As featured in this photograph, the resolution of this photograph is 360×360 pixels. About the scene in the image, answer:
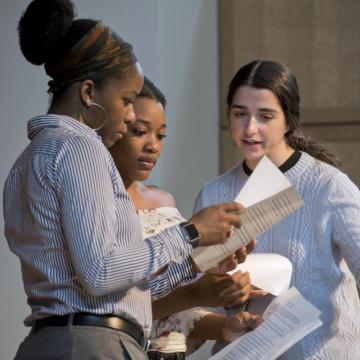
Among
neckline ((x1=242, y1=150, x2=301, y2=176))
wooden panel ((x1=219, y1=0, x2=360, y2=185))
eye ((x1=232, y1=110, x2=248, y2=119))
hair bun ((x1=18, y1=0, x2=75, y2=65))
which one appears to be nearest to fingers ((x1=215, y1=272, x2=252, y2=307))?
neckline ((x1=242, y1=150, x2=301, y2=176))

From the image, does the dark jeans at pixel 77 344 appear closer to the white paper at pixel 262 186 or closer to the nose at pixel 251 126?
the white paper at pixel 262 186

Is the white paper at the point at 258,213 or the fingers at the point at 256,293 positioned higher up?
the white paper at the point at 258,213

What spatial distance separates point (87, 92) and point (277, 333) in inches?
26.9

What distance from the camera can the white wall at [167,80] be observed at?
4051 millimetres

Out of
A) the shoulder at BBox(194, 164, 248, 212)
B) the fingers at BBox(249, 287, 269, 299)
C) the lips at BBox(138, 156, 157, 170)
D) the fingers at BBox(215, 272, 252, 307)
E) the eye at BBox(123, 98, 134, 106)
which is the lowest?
the fingers at BBox(249, 287, 269, 299)

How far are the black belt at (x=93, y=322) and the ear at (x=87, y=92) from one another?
1.34 ft

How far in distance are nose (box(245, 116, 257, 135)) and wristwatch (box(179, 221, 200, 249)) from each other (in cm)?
81

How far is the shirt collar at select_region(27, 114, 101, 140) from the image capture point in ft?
5.65

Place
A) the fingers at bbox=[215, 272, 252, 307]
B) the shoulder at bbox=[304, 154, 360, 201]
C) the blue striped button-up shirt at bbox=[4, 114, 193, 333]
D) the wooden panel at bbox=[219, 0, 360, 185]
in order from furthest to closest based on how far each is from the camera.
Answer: the wooden panel at bbox=[219, 0, 360, 185] < the shoulder at bbox=[304, 154, 360, 201] < the fingers at bbox=[215, 272, 252, 307] < the blue striped button-up shirt at bbox=[4, 114, 193, 333]

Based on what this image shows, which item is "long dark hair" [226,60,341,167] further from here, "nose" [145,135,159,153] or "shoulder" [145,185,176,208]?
"shoulder" [145,185,176,208]

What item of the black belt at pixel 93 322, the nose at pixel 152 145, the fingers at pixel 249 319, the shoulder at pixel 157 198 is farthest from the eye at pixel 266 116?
the black belt at pixel 93 322

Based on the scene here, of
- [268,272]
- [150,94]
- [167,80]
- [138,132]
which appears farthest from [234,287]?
[167,80]

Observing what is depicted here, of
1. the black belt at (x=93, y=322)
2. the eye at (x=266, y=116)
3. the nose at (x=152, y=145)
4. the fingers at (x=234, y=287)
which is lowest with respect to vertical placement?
the fingers at (x=234, y=287)

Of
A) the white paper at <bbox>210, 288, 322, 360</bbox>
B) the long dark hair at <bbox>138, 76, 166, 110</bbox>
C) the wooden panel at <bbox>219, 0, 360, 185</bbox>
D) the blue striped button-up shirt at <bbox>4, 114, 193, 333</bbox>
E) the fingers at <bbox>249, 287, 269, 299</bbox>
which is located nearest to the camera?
the blue striped button-up shirt at <bbox>4, 114, 193, 333</bbox>
